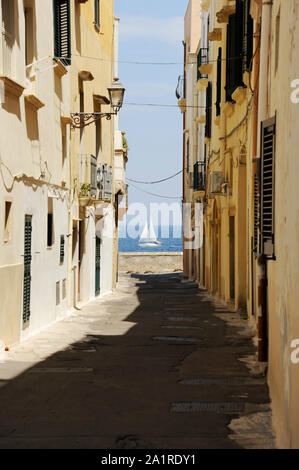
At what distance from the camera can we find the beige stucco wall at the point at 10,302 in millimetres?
13219

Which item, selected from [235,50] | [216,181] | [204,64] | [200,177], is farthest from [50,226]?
[200,177]

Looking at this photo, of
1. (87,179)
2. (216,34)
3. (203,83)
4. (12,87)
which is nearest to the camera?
(12,87)

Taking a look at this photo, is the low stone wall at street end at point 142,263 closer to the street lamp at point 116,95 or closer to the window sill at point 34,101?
the street lamp at point 116,95

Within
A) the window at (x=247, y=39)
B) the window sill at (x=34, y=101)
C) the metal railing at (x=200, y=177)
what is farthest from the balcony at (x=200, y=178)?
the window sill at (x=34, y=101)

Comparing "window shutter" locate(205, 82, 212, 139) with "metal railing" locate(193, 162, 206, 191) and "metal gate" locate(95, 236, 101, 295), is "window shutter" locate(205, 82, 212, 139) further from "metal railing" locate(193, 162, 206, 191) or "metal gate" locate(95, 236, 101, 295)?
"metal gate" locate(95, 236, 101, 295)

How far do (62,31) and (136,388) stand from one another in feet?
37.4

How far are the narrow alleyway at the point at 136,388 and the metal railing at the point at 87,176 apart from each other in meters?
5.70

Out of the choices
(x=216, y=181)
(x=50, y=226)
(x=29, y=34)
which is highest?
(x=29, y=34)

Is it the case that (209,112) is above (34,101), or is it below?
above

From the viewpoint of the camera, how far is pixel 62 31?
19.5 m

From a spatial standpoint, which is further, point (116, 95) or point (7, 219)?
point (116, 95)

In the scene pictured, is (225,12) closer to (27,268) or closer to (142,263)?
(27,268)
